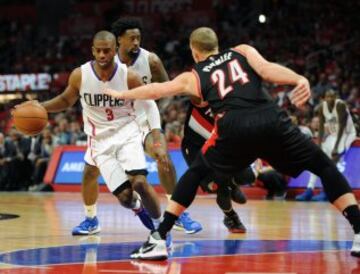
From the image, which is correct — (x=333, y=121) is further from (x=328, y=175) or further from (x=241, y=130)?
(x=241, y=130)

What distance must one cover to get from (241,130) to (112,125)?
6.43ft

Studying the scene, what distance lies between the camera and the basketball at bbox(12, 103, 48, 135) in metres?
7.81

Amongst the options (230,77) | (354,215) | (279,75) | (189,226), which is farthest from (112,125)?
(354,215)

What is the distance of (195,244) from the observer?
797cm

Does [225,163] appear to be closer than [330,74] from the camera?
Yes

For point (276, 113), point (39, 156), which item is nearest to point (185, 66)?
point (39, 156)

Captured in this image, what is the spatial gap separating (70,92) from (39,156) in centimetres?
1126

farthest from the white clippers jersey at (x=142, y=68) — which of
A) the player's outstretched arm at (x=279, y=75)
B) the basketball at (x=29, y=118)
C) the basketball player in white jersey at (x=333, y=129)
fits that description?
the basketball player in white jersey at (x=333, y=129)

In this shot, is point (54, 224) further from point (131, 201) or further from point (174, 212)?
point (174, 212)

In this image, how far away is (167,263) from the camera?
665 centimetres

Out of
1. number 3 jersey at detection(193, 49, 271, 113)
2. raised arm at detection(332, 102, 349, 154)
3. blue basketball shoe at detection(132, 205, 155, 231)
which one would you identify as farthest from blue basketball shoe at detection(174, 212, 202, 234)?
raised arm at detection(332, 102, 349, 154)

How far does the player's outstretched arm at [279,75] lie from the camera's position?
640cm

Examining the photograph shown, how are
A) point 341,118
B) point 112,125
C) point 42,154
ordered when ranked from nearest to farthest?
point 112,125, point 341,118, point 42,154

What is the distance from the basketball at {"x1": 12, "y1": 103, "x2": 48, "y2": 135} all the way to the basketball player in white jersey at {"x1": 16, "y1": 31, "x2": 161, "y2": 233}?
250mm
